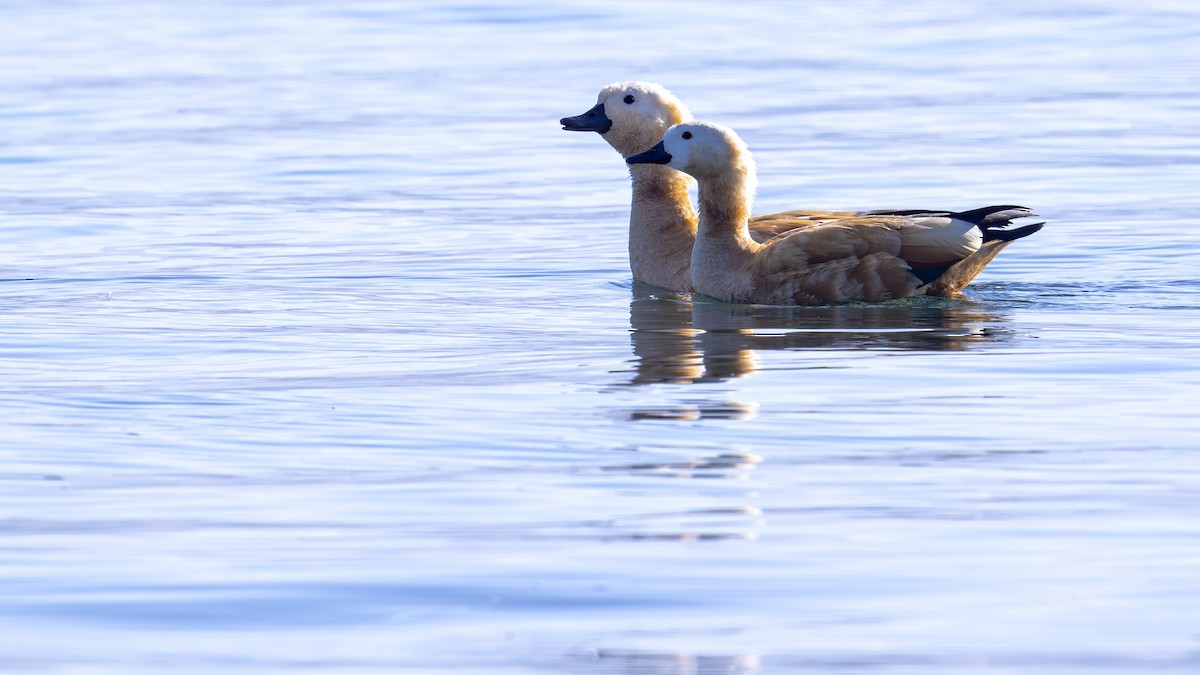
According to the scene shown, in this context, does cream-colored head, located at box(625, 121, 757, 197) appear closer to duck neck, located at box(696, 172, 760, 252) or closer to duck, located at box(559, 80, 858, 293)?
duck neck, located at box(696, 172, 760, 252)

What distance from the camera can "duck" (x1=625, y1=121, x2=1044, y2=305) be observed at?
11133 mm

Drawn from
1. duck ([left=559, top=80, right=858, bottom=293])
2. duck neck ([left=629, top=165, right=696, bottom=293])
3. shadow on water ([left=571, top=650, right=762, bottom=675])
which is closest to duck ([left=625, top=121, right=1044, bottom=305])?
duck neck ([left=629, top=165, right=696, bottom=293])

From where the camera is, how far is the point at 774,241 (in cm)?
1158

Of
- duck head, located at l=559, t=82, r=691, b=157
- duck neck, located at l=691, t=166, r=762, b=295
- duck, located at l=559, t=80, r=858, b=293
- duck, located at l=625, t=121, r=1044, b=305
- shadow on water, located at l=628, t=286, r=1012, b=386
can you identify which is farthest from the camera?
duck head, located at l=559, t=82, r=691, b=157

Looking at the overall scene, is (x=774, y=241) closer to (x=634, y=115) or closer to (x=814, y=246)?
(x=814, y=246)

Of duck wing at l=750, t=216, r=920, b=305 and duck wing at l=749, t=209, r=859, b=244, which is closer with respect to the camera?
duck wing at l=750, t=216, r=920, b=305

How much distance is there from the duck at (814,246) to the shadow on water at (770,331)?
0.11 meters

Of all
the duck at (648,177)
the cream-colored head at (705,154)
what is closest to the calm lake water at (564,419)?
the duck at (648,177)

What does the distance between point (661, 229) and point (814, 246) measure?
162 centimetres

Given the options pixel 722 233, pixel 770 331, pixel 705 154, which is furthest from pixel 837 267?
pixel 705 154

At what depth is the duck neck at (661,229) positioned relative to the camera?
1234 cm

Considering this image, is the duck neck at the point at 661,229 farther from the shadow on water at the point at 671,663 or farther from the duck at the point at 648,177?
the shadow on water at the point at 671,663

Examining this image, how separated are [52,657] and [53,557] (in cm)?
88

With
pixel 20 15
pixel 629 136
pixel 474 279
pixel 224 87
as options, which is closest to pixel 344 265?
pixel 474 279
